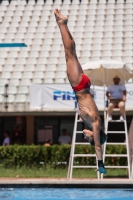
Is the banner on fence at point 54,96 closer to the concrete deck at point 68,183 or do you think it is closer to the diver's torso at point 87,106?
the concrete deck at point 68,183

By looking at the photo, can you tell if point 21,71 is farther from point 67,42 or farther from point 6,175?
point 67,42

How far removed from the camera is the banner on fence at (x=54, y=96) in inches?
823

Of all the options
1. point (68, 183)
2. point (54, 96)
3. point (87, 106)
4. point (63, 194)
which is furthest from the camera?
point (54, 96)

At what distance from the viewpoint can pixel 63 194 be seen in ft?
39.3

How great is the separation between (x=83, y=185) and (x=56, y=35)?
51.4ft

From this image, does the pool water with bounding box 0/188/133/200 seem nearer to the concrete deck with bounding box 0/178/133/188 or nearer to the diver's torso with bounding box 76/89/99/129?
the concrete deck with bounding box 0/178/133/188

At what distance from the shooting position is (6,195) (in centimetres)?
1155

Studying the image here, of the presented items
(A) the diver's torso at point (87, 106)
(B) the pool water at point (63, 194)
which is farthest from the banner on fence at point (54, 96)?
(A) the diver's torso at point (87, 106)

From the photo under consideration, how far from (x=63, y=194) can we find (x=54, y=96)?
950cm

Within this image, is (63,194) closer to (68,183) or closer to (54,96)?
(68,183)

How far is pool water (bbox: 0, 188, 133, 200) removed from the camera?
1121cm

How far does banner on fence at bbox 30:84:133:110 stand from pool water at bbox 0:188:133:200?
27.4 feet

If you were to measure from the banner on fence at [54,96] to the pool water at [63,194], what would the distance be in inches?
329

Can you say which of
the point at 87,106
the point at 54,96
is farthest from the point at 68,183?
the point at 54,96
